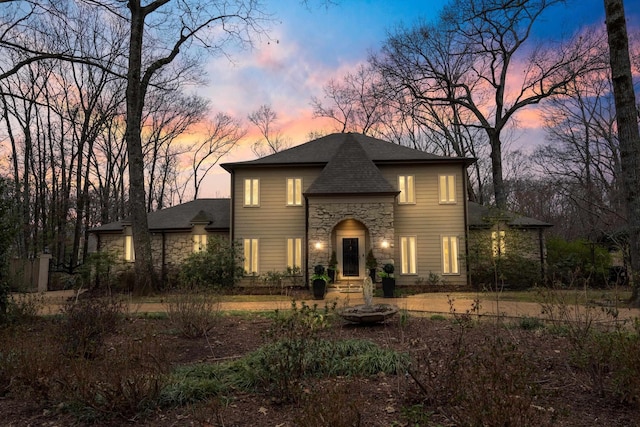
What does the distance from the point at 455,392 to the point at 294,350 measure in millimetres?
1452

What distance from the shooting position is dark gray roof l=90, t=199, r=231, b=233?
55.1 ft

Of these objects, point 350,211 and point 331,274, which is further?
point 350,211

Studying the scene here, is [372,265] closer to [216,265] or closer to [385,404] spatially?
[216,265]

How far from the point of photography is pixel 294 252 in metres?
15.8

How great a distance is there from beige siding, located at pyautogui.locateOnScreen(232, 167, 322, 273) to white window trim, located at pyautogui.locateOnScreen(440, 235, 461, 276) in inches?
222

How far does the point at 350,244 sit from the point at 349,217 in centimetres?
157

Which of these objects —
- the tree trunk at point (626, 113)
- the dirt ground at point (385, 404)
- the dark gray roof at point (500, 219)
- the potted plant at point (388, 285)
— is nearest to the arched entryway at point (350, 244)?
the potted plant at point (388, 285)

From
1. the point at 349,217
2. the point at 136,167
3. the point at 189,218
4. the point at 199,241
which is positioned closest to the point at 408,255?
the point at 349,217

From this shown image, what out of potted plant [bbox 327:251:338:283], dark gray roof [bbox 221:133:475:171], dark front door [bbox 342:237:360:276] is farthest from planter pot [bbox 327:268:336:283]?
dark gray roof [bbox 221:133:475:171]

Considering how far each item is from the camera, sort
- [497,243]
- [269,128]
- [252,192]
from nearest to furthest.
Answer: [497,243]
[252,192]
[269,128]

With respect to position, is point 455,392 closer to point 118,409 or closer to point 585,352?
point 585,352

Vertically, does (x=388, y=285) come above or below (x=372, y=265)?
below

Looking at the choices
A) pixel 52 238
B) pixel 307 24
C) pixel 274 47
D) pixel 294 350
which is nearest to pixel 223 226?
pixel 274 47

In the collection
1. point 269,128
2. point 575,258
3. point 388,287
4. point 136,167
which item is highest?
point 269,128
